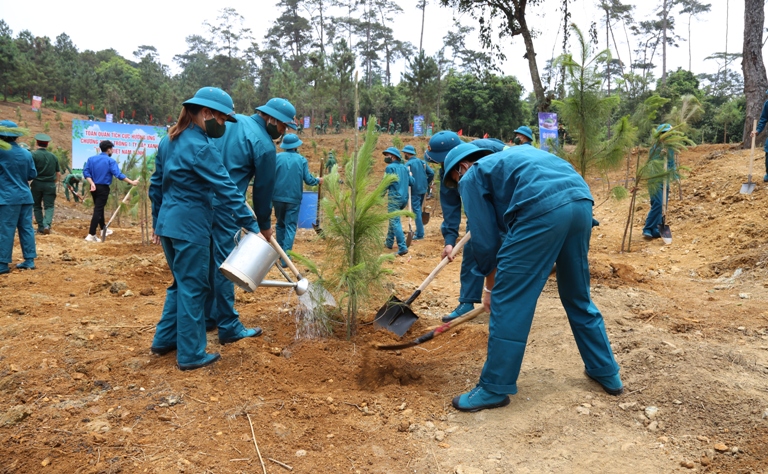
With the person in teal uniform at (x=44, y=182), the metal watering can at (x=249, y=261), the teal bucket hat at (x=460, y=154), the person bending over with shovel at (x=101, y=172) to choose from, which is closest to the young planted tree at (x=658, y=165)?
the teal bucket hat at (x=460, y=154)

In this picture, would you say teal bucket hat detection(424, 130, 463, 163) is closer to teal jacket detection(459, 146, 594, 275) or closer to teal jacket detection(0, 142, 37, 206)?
teal jacket detection(459, 146, 594, 275)

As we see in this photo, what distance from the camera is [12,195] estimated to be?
609 cm

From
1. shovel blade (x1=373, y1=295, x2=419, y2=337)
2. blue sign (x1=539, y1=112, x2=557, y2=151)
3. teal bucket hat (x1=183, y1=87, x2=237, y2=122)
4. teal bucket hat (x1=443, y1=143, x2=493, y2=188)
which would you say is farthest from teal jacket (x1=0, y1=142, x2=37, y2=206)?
blue sign (x1=539, y1=112, x2=557, y2=151)

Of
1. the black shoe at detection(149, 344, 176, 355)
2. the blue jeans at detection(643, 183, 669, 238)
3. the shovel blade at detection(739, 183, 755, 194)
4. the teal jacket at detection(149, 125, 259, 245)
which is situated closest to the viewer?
the teal jacket at detection(149, 125, 259, 245)

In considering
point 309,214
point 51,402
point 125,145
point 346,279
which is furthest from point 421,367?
point 125,145

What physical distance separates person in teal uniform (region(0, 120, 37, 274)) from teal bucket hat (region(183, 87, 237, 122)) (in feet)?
13.4

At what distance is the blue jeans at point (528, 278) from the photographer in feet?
8.95

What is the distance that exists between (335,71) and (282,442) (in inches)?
1193

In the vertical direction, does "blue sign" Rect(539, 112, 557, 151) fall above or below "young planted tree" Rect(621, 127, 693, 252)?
above

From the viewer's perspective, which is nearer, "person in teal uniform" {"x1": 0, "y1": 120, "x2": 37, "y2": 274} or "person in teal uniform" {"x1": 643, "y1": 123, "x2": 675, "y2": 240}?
"person in teal uniform" {"x1": 0, "y1": 120, "x2": 37, "y2": 274}

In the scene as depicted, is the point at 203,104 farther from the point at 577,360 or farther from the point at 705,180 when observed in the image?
the point at 705,180

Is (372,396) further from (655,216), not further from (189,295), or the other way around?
(655,216)

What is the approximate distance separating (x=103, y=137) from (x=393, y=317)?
17.0 meters

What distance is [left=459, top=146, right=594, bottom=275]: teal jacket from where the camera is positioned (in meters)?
2.77
